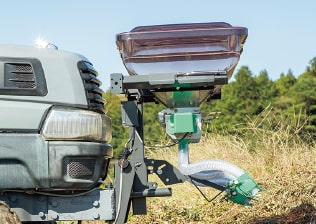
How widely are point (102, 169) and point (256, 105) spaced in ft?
94.9

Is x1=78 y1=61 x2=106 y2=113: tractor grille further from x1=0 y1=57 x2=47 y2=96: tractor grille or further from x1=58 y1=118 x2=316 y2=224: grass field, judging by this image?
x1=58 y1=118 x2=316 y2=224: grass field

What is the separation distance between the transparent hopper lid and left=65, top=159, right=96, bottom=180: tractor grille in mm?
737

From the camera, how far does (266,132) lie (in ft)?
31.1

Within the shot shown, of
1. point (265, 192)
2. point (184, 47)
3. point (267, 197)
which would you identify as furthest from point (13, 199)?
point (267, 197)

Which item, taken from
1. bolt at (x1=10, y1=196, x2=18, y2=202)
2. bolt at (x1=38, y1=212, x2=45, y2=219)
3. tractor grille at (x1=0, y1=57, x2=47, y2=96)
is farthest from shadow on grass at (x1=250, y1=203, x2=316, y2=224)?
tractor grille at (x1=0, y1=57, x2=47, y2=96)

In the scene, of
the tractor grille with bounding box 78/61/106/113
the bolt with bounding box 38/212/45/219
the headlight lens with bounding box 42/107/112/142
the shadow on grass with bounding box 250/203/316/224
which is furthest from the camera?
the shadow on grass with bounding box 250/203/316/224

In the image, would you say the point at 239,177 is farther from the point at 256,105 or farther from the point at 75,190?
the point at 256,105

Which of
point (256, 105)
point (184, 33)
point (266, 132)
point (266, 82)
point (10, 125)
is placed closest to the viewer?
point (10, 125)

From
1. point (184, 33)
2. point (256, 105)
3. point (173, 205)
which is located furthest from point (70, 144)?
point (256, 105)

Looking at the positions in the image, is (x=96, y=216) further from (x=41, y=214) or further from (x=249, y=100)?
(x=249, y=100)

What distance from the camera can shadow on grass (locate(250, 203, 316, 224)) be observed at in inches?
263

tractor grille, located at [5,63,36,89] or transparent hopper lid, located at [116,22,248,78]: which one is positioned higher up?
transparent hopper lid, located at [116,22,248,78]

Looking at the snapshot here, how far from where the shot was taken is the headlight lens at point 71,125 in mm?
Answer: 3969

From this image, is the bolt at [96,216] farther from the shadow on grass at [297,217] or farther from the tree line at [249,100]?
the tree line at [249,100]
